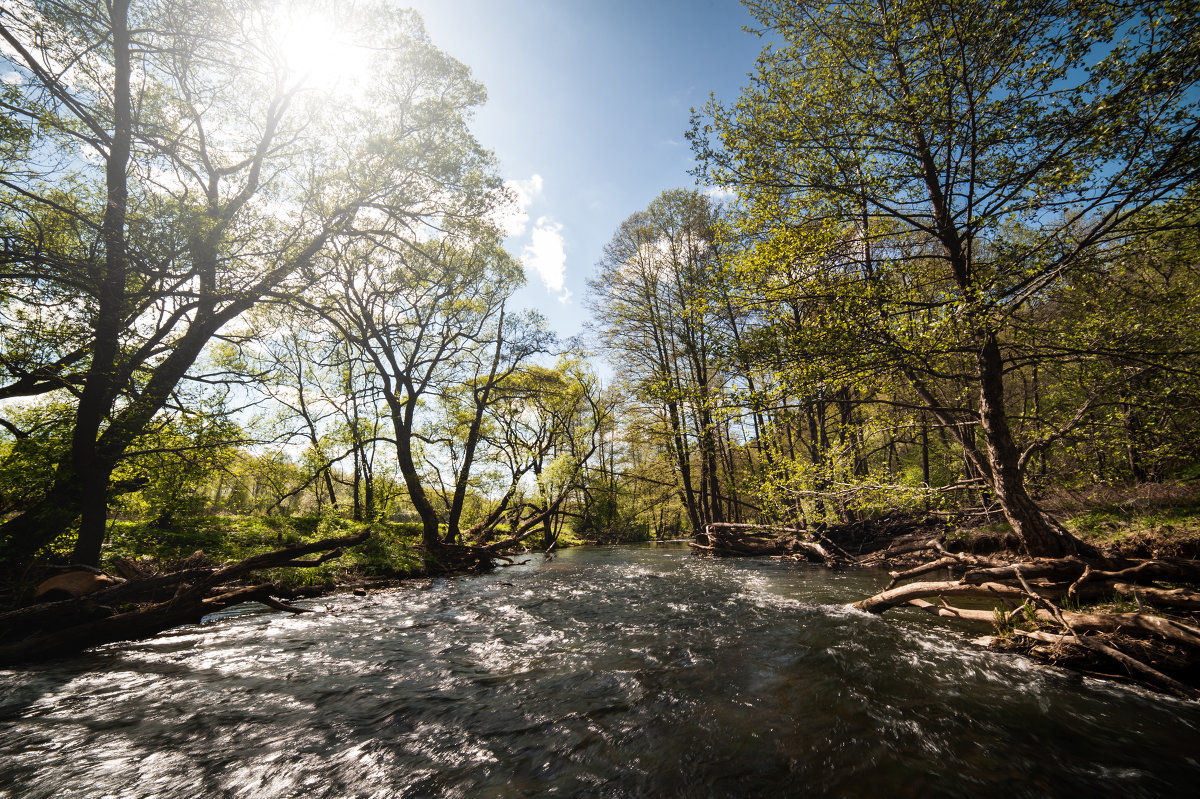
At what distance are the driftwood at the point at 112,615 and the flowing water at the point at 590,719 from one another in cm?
34

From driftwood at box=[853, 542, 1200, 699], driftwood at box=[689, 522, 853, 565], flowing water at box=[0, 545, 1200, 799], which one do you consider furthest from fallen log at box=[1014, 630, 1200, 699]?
driftwood at box=[689, 522, 853, 565]

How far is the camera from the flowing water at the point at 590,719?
309 centimetres

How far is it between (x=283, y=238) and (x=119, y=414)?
15.1ft

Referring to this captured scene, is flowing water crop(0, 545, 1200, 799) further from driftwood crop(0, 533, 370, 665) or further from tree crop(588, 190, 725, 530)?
tree crop(588, 190, 725, 530)

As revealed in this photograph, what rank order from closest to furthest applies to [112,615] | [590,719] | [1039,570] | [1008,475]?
1. [590,719]
2. [1039,570]
3. [112,615]
4. [1008,475]

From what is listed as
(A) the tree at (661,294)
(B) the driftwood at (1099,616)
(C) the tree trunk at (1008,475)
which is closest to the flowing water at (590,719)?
(B) the driftwood at (1099,616)

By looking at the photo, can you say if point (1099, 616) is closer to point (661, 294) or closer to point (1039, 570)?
point (1039, 570)

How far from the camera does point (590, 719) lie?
160 inches

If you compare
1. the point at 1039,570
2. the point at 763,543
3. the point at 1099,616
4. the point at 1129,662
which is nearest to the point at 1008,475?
the point at 1039,570

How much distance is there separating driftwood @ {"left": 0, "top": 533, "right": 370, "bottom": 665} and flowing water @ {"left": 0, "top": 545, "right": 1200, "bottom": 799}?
344 millimetres

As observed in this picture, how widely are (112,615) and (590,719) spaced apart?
717 centimetres

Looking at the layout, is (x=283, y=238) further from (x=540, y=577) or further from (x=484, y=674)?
(x=540, y=577)

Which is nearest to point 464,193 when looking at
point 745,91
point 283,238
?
point 283,238

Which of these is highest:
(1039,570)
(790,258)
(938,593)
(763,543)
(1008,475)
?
(790,258)
